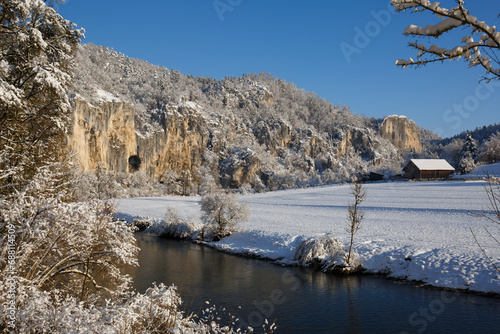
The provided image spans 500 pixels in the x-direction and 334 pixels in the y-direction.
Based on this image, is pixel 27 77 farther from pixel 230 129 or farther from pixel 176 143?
pixel 230 129

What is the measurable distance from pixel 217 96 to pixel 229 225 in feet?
477

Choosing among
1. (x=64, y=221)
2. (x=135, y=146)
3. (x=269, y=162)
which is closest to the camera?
(x=64, y=221)

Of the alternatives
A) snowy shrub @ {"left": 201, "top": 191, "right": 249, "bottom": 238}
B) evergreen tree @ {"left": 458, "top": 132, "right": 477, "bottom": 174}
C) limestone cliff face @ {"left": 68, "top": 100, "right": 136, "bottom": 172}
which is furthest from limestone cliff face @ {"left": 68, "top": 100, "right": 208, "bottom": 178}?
evergreen tree @ {"left": 458, "top": 132, "right": 477, "bottom": 174}

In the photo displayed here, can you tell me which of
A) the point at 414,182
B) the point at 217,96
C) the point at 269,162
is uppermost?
the point at 217,96

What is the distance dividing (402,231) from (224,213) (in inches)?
716

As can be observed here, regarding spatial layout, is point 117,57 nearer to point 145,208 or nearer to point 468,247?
point 145,208

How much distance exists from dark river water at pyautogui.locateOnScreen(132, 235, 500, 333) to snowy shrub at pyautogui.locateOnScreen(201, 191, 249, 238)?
9.74 m

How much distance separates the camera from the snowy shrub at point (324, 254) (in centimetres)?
2344

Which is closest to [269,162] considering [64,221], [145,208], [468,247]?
[145,208]

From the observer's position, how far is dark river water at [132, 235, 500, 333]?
46.2 feet

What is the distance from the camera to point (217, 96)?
173250mm

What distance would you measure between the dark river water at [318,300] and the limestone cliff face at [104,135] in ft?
239

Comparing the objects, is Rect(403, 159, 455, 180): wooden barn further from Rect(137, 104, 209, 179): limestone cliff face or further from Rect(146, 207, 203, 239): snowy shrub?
Rect(137, 104, 209, 179): limestone cliff face

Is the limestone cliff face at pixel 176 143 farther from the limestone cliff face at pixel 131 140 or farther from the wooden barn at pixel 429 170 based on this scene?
the wooden barn at pixel 429 170
